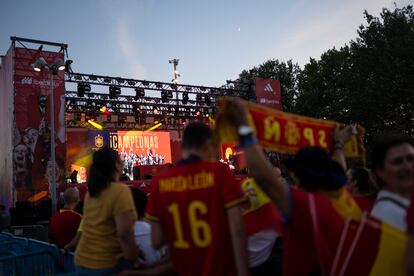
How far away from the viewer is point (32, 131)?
16.1 metres

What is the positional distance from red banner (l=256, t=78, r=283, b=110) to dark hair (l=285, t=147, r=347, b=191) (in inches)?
761

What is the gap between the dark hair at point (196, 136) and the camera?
2.32 metres

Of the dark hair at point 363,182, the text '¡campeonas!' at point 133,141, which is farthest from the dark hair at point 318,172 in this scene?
the text '¡campeonas!' at point 133,141

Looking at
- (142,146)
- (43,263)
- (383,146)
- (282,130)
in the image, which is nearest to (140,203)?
(282,130)

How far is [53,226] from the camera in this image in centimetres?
498

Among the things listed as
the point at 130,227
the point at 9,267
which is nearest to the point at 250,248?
the point at 130,227

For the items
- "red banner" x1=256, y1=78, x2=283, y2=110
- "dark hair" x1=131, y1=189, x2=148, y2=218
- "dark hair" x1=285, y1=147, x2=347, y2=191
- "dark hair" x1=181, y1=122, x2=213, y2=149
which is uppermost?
"red banner" x1=256, y1=78, x2=283, y2=110

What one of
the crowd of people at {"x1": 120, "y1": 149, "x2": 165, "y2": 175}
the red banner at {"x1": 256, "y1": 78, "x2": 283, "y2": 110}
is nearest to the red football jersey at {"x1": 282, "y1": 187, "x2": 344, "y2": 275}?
the red banner at {"x1": 256, "y1": 78, "x2": 283, "y2": 110}

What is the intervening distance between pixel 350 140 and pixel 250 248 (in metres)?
1.33

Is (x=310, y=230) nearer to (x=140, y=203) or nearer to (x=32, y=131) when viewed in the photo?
(x=140, y=203)

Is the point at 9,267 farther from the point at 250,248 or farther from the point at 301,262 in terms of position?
the point at 301,262

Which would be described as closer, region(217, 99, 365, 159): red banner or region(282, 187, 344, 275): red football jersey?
region(282, 187, 344, 275): red football jersey

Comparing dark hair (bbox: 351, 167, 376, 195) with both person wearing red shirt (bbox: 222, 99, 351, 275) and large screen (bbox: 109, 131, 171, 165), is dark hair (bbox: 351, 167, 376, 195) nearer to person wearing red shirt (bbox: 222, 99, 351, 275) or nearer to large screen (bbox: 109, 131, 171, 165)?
person wearing red shirt (bbox: 222, 99, 351, 275)

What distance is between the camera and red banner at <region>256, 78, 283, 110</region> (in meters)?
21.4
